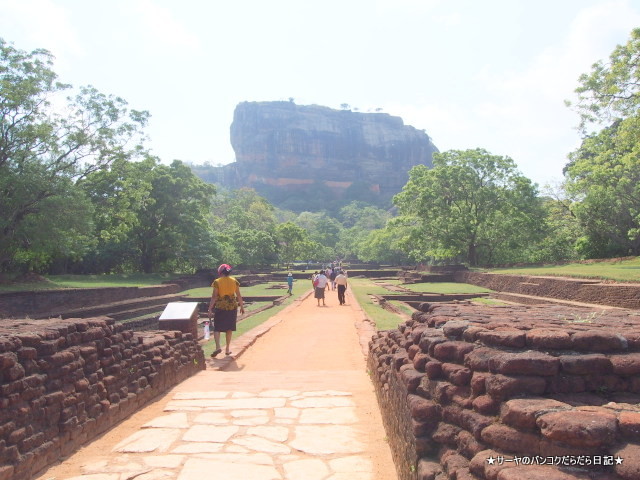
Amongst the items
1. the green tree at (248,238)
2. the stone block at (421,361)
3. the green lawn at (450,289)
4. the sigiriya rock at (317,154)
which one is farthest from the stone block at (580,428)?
the sigiriya rock at (317,154)

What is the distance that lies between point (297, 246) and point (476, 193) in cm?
3201

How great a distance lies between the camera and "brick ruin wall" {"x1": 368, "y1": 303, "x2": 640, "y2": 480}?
2.07 metres

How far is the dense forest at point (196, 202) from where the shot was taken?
18047 millimetres

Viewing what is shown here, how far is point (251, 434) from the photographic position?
12.6 ft

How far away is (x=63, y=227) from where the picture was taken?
18.7 metres

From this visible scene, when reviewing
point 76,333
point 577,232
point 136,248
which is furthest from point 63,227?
point 577,232

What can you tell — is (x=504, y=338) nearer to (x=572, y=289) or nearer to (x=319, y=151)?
(x=572, y=289)

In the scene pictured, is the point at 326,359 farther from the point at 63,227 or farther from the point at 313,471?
the point at 63,227

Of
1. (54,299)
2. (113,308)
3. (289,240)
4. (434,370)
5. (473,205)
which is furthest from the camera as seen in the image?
(289,240)

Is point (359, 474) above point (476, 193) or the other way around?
the other way around

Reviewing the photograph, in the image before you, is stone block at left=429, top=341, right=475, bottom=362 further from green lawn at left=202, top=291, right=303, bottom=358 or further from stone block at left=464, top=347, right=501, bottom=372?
green lawn at left=202, top=291, right=303, bottom=358

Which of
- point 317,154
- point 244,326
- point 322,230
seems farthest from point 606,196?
point 317,154

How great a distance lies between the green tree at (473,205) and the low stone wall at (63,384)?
28136 millimetres

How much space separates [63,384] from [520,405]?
3116 millimetres
